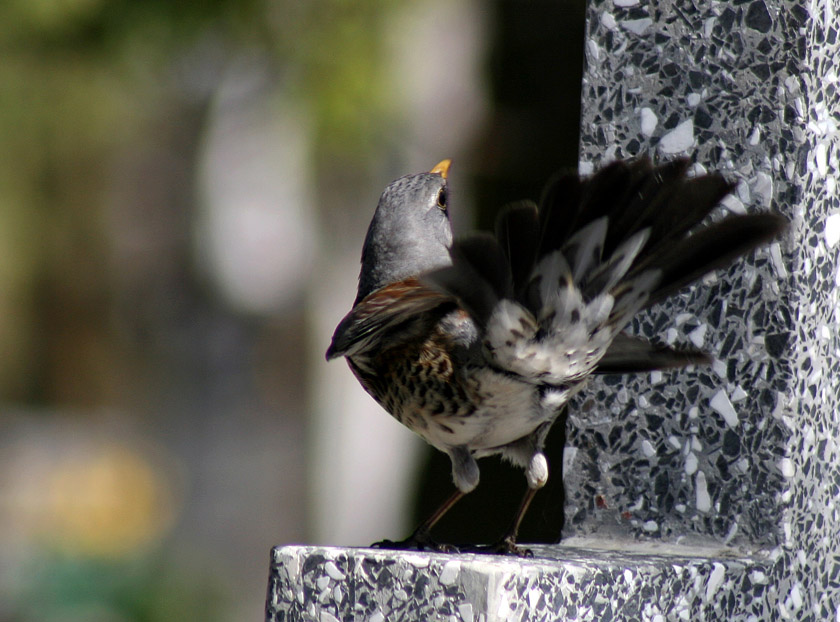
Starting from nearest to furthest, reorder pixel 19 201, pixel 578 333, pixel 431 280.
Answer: pixel 431 280 → pixel 578 333 → pixel 19 201

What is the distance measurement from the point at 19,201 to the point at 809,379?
5651 mm

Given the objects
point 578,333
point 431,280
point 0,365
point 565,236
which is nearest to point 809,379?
point 578,333

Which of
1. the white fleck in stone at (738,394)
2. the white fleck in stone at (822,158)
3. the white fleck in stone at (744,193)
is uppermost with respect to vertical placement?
the white fleck in stone at (822,158)

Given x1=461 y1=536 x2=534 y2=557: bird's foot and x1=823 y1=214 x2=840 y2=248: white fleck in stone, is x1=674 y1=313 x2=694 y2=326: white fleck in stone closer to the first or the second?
x1=823 y1=214 x2=840 y2=248: white fleck in stone

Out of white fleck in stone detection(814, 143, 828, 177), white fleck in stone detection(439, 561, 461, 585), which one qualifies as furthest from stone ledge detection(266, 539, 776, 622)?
white fleck in stone detection(814, 143, 828, 177)

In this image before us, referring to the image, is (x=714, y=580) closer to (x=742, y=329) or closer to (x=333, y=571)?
(x=742, y=329)

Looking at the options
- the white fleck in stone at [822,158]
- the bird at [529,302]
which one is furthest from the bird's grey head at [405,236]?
the white fleck in stone at [822,158]

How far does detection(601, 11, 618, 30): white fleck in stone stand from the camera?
6.50 feet

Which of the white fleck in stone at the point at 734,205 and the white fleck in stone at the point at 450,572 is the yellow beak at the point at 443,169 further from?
the white fleck in stone at the point at 450,572

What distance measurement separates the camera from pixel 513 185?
5.08 m

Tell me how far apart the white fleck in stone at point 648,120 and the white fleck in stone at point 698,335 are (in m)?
0.38

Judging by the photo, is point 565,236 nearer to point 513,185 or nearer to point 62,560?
point 513,185

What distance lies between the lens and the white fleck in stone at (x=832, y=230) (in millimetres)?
1840

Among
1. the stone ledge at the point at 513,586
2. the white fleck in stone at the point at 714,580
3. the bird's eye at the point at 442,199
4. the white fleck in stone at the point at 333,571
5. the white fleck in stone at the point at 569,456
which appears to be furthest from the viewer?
the bird's eye at the point at 442,199
